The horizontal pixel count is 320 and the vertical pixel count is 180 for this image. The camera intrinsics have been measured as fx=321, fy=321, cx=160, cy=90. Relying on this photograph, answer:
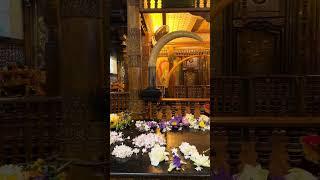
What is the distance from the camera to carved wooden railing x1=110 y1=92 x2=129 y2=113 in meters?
8.30

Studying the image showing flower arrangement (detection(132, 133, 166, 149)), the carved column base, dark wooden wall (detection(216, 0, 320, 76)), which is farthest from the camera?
the carved column base

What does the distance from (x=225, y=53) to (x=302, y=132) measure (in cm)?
42

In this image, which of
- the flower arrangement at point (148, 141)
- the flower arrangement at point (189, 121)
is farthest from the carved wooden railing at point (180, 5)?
the flower arrangement at point (148, 141)

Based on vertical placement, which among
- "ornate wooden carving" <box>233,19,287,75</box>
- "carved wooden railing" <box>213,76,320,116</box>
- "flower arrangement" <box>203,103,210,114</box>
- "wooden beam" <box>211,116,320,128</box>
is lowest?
"flower arrangement" <box>203,103,210,114</box>

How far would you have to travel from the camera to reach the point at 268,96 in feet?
4.11

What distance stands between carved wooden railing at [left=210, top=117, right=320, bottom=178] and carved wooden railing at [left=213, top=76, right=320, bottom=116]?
0.03 meters

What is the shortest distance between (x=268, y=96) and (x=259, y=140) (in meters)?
0.17

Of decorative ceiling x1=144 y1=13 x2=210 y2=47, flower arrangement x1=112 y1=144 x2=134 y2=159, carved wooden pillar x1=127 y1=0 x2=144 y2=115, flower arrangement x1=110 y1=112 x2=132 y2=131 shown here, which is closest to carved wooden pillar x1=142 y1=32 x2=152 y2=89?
decorative ceiling x1=144 y1=13 x2=210 y2=47

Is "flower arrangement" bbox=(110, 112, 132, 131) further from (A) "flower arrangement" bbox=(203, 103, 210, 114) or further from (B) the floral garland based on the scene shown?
(A) "flower arrangement" bbox=(203, 103, 210, 114)

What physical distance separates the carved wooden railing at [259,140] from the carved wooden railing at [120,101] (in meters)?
7.15

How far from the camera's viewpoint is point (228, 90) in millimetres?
1230

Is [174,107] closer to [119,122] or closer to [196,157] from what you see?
[119,122]

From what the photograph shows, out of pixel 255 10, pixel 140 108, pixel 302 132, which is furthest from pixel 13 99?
pixel 140 108

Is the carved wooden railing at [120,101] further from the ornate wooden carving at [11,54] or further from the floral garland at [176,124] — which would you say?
the ornate wooden carving at [11,54]
